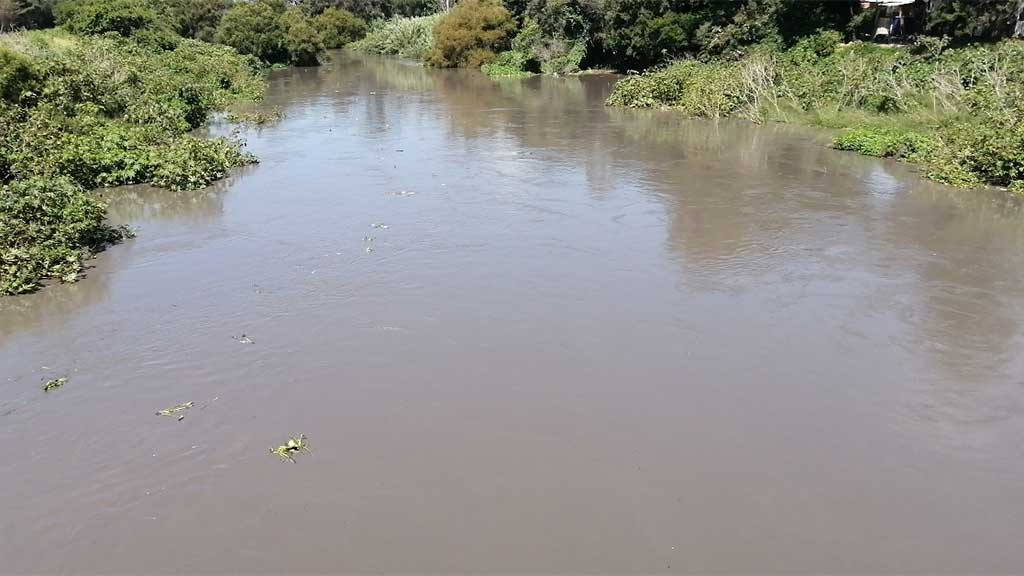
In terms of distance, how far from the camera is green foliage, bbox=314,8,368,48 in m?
60.8

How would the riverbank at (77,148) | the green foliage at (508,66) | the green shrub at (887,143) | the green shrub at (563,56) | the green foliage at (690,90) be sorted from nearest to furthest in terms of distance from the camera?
1. the riverbank at (77,148)
2. the green shrub at (887,143)
3. the green foliage at (690,90)
4. the green shrub at (563,56)
5. the green foliage at (508,66)

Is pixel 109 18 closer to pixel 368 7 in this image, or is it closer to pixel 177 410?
pixel 177 410

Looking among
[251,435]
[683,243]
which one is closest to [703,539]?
→ [251,435]

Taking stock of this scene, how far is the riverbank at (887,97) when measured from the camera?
14.3 m

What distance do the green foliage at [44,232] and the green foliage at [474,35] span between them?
115 ft

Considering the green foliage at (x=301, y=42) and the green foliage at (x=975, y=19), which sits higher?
the green foliage at (x=301, y=42)

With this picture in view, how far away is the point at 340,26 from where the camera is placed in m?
63.2

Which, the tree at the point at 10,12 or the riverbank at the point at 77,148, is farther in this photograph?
the tree at the point at 10,12

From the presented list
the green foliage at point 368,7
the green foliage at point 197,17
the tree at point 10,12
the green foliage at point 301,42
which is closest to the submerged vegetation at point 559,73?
the tree at point 10,12

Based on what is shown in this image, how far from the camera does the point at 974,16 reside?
75.5 ft

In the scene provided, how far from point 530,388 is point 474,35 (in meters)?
39.8

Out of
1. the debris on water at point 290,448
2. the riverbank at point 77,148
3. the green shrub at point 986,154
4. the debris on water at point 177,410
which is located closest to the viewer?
the debris on water at point 290,448

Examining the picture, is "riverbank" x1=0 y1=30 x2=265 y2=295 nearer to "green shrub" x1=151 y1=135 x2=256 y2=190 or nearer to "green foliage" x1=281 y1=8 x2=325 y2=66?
"green shrub" x1=151 y1=135 x2=256 y2=190

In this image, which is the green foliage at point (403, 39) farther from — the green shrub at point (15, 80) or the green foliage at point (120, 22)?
the green shrub at point (15, 80)
